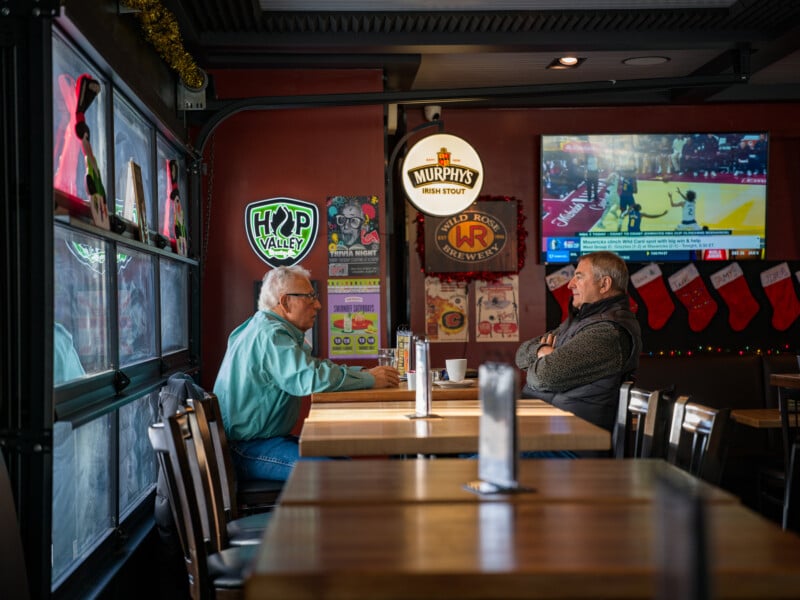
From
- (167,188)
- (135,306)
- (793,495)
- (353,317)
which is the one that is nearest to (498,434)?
(793,495)

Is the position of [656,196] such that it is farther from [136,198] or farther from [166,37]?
[136,198]

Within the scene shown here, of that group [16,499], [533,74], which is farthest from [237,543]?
[533,74]

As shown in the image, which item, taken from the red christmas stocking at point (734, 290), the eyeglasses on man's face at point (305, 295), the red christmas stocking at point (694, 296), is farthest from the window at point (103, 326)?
the red christmas stocking at point (734, 290)

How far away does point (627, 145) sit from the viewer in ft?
23.8

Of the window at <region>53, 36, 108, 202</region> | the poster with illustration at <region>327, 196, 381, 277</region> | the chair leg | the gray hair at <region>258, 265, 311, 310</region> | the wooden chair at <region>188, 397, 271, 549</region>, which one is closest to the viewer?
the wooden chair at <region>188, 397, 271, 549</region>

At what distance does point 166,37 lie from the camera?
15.1 feet

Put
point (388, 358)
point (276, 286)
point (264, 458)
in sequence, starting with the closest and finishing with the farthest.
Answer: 1. point (264, 458)
2. point (276, 286)
3. point (388, 358)

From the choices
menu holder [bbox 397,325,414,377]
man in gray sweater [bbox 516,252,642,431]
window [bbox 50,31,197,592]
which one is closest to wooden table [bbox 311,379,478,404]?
man in gray sweater [bbox 516,252,642,431]

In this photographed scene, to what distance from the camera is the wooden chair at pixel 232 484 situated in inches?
121

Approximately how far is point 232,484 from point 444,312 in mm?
4162

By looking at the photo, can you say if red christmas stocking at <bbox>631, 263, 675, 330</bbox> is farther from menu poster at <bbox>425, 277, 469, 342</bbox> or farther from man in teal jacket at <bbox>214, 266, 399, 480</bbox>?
man in teal jacket at <bbox>214, 266, 399, 480</bbox>

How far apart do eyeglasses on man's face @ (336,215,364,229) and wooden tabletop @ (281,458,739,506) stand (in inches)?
145

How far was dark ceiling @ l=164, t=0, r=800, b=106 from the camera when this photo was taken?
205 inches

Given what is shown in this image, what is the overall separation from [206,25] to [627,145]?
348cm
